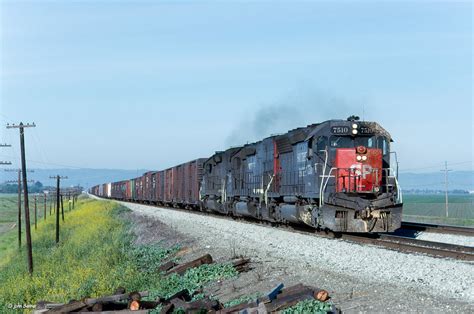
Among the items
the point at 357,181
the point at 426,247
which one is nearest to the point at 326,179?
the point at 357,181

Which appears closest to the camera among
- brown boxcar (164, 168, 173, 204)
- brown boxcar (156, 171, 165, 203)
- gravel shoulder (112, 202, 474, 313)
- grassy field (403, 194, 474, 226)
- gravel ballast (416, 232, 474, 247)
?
gravel shoulder (112, 202, 474, 313)

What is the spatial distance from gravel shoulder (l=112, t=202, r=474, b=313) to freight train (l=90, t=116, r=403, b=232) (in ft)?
3.76

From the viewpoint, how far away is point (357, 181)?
63.0 ft

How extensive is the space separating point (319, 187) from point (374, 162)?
5.75ft

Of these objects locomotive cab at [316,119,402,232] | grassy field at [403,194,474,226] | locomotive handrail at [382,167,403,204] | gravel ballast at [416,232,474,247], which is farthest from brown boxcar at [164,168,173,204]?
locomotive handrail at [382,167,403,204]

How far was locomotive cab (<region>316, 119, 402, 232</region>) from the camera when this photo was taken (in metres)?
18.3

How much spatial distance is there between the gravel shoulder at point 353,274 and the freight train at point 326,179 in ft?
3.76

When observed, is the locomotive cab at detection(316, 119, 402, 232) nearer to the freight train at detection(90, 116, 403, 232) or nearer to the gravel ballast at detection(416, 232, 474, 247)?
the freight train at detection(90, 116, 403, 232)

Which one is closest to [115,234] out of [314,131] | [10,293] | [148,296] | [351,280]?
[10,293]

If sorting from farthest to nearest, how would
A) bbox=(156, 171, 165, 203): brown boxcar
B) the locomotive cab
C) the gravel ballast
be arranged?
bbox=(156, 171, 165, 203): brown boxcar
the locomotive cab
the gravel ballast

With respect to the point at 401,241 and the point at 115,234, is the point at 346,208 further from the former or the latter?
the point at 115,234

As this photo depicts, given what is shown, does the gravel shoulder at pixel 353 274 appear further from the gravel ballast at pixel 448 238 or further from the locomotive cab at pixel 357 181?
the gravel ballast at pixel 448 238

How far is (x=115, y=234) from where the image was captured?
30391 millimetres

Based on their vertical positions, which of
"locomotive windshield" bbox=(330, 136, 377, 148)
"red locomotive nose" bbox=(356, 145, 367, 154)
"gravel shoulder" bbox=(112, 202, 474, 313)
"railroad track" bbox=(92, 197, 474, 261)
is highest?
"locomotive windshield" bbox=(330, 136, 377, 148)
